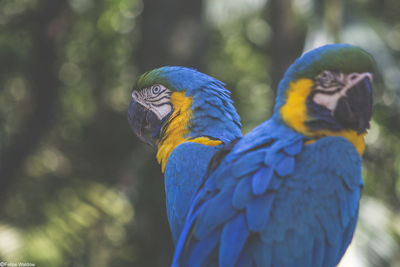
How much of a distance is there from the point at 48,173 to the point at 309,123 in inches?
206

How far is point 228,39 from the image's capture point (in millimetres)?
11016

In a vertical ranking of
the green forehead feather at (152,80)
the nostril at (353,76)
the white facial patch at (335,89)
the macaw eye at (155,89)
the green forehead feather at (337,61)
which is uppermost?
the green forehead feather at (337,61)

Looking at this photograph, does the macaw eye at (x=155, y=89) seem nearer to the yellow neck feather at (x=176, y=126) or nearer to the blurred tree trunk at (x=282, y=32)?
the yellow neck feather at (x=176, y=126)

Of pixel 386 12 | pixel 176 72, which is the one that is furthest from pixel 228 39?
pixel 176 72

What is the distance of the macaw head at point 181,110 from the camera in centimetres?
213

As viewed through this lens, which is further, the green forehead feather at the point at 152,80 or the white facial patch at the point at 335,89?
the green forehead feather at the point at 152,80

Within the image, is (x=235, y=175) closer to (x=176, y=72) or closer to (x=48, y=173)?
(x=176, y=72)

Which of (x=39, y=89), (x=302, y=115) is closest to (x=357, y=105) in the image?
(x=302, y=115)

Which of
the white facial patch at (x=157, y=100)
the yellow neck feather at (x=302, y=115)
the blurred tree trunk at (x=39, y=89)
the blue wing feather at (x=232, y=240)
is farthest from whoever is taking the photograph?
the blurred tree trunk at (x=39, y=89)

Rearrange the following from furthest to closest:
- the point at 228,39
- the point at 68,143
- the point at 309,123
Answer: the point at 228,39 → the point at 68,143 → the point at 309,123

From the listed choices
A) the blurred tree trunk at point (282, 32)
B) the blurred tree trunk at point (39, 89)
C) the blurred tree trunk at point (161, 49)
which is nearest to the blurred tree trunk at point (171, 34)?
the blurred tree trunk at point (161, 49)

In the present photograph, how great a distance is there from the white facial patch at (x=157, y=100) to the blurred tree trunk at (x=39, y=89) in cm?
332

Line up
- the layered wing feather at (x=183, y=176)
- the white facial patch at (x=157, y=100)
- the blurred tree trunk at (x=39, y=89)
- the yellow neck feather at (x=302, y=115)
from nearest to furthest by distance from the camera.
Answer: the yellow neck feather at (x=302, y=115)
the layered wing feather at (x=183, y=176)
the white facial patch at (x=157, y=100)
the blurred tree trunk at (x=39, y=89)

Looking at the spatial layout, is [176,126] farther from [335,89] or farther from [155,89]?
[335,89]
